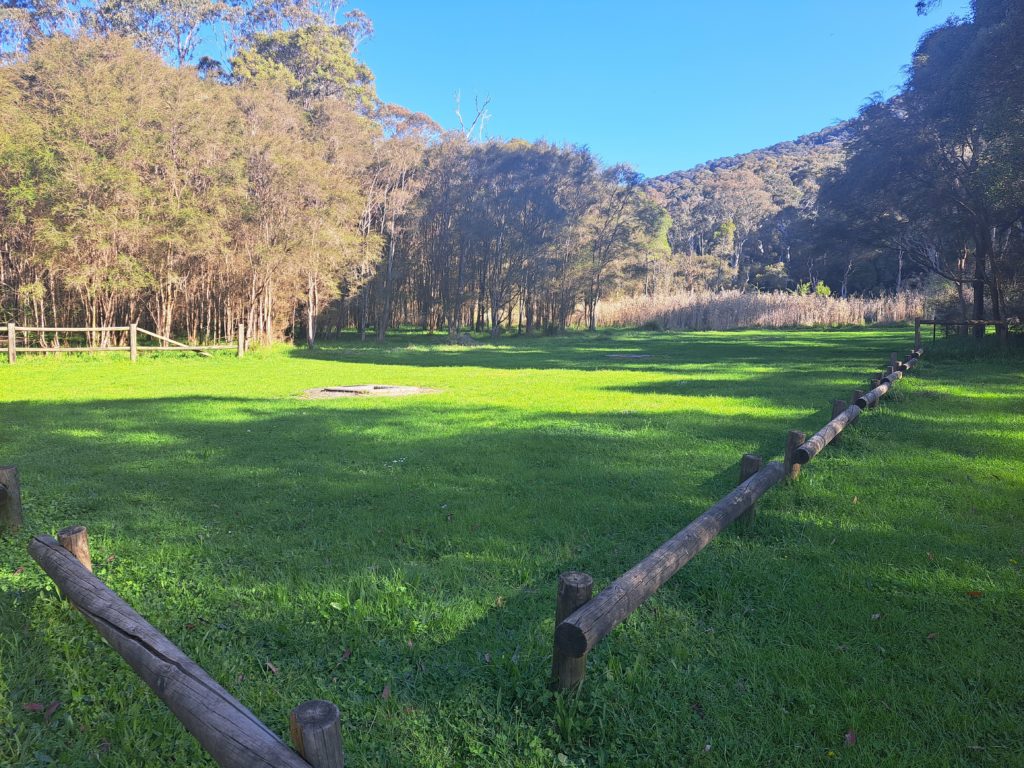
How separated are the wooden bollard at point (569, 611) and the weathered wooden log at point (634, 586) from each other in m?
0.04

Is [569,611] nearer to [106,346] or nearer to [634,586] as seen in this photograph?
[634,586]

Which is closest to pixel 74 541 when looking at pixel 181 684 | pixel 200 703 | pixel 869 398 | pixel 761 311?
pixel 181 684

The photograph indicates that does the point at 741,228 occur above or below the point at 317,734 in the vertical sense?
above

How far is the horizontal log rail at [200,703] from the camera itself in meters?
1.59

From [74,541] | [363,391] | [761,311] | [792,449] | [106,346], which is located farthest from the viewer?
[761,311]

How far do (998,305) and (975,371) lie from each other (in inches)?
310

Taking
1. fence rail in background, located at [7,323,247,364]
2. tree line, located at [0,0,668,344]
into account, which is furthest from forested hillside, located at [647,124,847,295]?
fence rail in background, located at [7,323,247,364]

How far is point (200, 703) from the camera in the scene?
1882 mm

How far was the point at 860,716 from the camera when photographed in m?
2.47

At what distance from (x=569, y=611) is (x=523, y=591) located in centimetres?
109

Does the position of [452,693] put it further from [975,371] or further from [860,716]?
[975,371]

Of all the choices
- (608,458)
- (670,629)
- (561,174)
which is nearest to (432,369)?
(608,458)

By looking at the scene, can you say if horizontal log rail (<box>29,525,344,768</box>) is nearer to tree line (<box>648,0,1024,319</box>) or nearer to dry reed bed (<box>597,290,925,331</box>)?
tree line (<box>648,0,1024,319</box>)

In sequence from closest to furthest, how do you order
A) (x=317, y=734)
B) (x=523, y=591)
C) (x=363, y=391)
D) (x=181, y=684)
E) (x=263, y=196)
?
(x=317, y=734)
(x=181, y=684)
(x=523, y=591)
(x=363, y=391)
(x=263, y=196)
